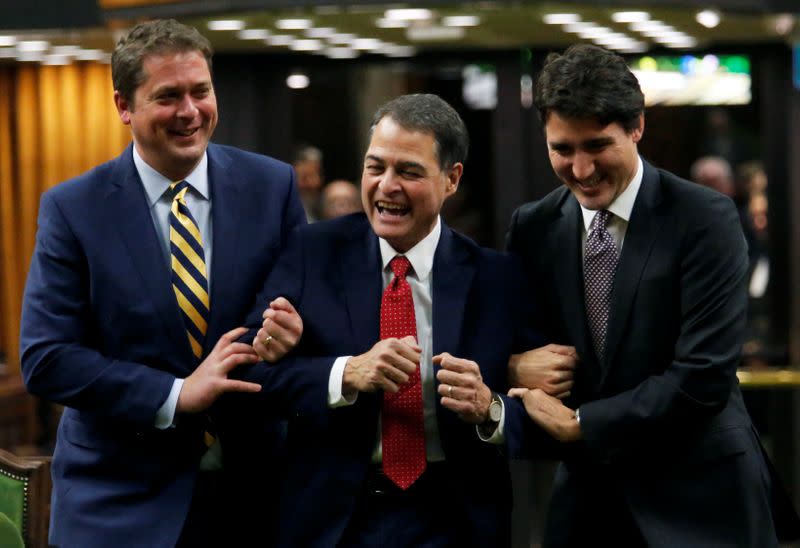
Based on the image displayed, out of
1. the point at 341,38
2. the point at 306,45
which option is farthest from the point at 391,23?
the point at 306,45

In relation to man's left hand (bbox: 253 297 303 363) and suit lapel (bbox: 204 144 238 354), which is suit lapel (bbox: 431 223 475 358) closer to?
man's left hand (bbox: 253 297 303 363)

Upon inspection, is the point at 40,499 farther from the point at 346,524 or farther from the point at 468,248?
the point at 468,248

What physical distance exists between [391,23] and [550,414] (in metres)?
5.78

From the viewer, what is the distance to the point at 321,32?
930 centimetres

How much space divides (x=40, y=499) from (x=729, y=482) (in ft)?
5.77

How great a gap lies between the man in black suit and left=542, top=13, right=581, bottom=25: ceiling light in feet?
16.8

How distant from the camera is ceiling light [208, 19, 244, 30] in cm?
870

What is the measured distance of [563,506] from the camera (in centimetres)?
372

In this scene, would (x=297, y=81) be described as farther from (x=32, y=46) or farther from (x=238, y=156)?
(x=238, y=156)

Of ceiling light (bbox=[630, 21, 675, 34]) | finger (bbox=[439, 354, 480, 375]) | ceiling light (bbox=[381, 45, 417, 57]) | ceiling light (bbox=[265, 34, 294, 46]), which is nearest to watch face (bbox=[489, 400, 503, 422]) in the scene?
finger (bbox=[439, 354, 480, 375])

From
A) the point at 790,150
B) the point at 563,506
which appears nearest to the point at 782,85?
the point at 790,150

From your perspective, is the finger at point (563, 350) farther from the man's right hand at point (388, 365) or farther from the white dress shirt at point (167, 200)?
the white dress shirt at point (167, 200)

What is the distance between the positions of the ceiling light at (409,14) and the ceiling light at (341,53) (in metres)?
1.65

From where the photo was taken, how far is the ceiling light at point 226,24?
28.5 feet
